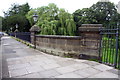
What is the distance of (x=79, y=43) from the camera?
4.32 metres

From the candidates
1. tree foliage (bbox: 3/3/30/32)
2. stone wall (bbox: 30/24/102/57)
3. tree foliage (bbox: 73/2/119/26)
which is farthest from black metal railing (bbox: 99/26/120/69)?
tree foliage (bbox: 3/3/30/32)

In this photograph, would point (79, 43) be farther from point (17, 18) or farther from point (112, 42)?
point (17, 18)

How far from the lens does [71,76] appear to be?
105 inches

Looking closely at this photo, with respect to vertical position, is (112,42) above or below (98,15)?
below

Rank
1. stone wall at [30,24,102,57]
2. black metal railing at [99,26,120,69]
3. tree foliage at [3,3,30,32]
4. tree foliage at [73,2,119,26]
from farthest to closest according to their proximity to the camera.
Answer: tree foliage at [73,2,119,26] → tree foliage at [3,3,30,32] → stone wall at [30,24,102,57] → black metal railing at [99,26,120,69]

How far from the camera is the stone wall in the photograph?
3.92m

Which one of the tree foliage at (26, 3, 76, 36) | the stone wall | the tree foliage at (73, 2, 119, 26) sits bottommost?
the stone wall

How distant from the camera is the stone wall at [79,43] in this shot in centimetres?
392

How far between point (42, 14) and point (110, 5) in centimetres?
2263

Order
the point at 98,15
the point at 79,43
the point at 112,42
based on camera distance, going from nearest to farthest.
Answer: the point at 112,42, the point at 79,43, the point at 98,15

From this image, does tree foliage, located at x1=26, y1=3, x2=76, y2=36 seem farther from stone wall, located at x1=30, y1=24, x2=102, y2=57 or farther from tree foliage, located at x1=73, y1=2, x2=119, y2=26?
stone wall, located at x1=30, y1=24, x2=102, y2=57

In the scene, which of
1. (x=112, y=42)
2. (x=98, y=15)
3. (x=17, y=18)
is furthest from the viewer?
(x=98, y=15)

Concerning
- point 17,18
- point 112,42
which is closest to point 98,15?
point 17,18

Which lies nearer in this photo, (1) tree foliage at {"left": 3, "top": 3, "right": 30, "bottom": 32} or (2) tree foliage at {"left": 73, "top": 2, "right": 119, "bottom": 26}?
(1) tree foliage at {"left": 3, "top": 3, "right": 30, "bottom": 32}
